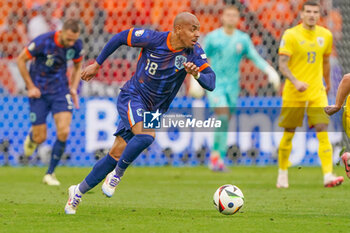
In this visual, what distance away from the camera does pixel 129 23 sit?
45.5 feet

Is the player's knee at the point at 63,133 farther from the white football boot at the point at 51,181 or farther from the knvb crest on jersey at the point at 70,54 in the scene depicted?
the knvb crest on jersey at the point at 70,54

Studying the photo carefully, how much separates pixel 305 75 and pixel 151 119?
3.38m

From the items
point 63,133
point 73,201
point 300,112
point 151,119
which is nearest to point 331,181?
point 300,112

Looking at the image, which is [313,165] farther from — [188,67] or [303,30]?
[188,67]

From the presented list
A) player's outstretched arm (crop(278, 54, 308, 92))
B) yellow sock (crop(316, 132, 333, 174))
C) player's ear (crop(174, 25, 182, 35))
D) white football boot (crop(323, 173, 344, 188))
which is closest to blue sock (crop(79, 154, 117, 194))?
player's ear (crop(174, 25, 182, 35))

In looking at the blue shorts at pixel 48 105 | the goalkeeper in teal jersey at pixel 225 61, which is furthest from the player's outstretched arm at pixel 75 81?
the goalkeeper in teal jersey at pixel 225 61

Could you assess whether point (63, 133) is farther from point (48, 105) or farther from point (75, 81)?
point (75, 81)

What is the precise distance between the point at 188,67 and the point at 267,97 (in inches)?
299

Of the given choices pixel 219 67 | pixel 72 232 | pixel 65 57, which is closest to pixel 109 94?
pixel 219 67

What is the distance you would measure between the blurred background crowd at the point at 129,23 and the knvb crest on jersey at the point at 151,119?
262 inches

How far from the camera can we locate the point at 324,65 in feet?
30.6

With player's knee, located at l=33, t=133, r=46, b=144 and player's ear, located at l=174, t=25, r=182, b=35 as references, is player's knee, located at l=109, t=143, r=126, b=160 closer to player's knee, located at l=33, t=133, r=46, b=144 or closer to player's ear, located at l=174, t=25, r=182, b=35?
player's ear, located at l=174, t=25, r=182, b=35

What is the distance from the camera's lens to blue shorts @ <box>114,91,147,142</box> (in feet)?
20.4

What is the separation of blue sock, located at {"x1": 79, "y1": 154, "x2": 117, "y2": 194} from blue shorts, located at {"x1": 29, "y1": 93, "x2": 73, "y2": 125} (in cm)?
379
